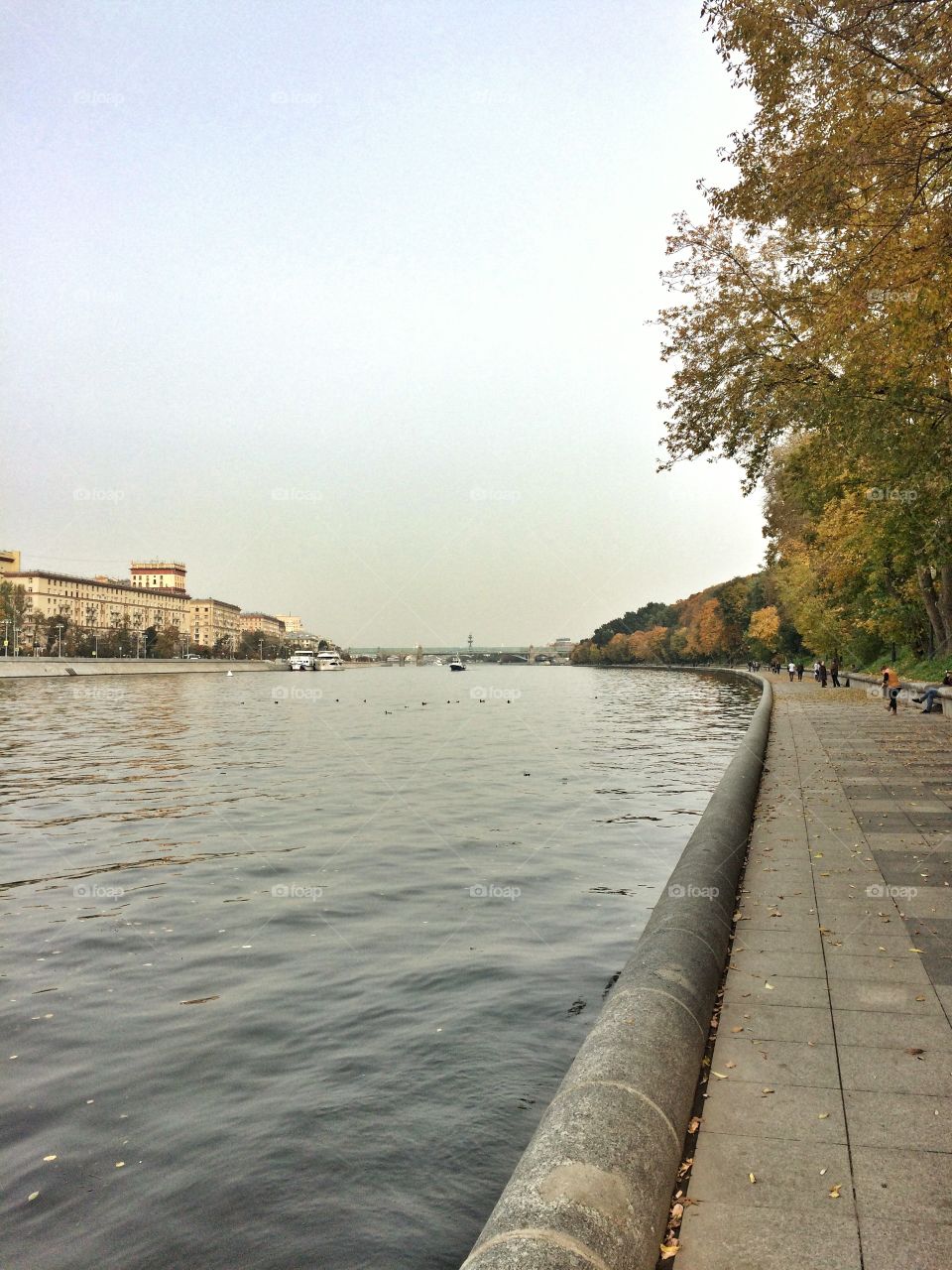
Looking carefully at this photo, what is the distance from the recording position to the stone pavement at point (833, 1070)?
356 centimetres

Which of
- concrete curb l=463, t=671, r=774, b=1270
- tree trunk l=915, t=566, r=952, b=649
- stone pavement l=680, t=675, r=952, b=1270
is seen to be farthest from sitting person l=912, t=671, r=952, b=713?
concrete curb l=463, t=671, r=774, b=1270

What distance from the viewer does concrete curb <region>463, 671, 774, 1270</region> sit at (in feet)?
10.3

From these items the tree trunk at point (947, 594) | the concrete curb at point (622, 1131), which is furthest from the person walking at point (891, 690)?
the concrete curb at point (622, 1131)

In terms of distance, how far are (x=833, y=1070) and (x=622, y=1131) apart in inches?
66.5

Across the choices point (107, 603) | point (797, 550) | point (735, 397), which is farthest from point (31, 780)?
point (107, 603)

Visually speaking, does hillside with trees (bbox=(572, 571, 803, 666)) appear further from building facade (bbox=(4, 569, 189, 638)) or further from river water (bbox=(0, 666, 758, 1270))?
building facade (bbox=(4, 569, 189, 638))

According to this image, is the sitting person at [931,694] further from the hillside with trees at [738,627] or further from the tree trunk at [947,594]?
the hillside with trees at [738,627]

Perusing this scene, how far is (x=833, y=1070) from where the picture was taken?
4930 mm

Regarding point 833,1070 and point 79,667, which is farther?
point 79,667

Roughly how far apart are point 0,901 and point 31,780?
11701mm

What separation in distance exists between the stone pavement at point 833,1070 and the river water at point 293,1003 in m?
1.51

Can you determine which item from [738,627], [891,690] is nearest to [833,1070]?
[891,690]

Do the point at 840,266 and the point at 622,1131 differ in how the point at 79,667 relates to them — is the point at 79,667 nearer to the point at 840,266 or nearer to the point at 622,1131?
the point at 840,266

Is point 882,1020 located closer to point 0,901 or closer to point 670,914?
point 670,914
